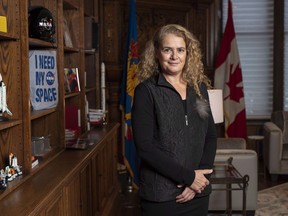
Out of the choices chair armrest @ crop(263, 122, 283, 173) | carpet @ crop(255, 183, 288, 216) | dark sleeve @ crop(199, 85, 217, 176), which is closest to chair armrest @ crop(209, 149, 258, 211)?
carpet @ crop(255, 183, 288, 216)

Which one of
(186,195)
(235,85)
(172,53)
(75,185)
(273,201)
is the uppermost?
(172,53)

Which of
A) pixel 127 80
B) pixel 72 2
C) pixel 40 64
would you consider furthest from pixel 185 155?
pixel 127 80

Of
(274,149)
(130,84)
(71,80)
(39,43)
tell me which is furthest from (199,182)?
(274,149)

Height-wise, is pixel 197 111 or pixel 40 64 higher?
pixel 40 64

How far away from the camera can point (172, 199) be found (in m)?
1.93

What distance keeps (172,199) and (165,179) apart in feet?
0.29

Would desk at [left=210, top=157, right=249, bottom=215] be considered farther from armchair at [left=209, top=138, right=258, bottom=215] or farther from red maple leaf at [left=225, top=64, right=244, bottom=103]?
red maple leaf at [left=225, top=64, right=244, bottom=103]

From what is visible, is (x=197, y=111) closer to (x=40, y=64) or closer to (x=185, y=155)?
(x=185, y=155)

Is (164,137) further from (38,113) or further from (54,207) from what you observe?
(38,113)

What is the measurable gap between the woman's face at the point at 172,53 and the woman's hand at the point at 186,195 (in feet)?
1.59

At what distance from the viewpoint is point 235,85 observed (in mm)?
6004

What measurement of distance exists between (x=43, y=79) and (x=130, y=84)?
2.29m

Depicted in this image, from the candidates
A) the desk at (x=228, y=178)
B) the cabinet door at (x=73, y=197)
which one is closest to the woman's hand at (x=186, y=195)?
the cabinet door at (x=73, y=197)

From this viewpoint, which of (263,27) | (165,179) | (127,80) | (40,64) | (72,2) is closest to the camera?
(165,179)
